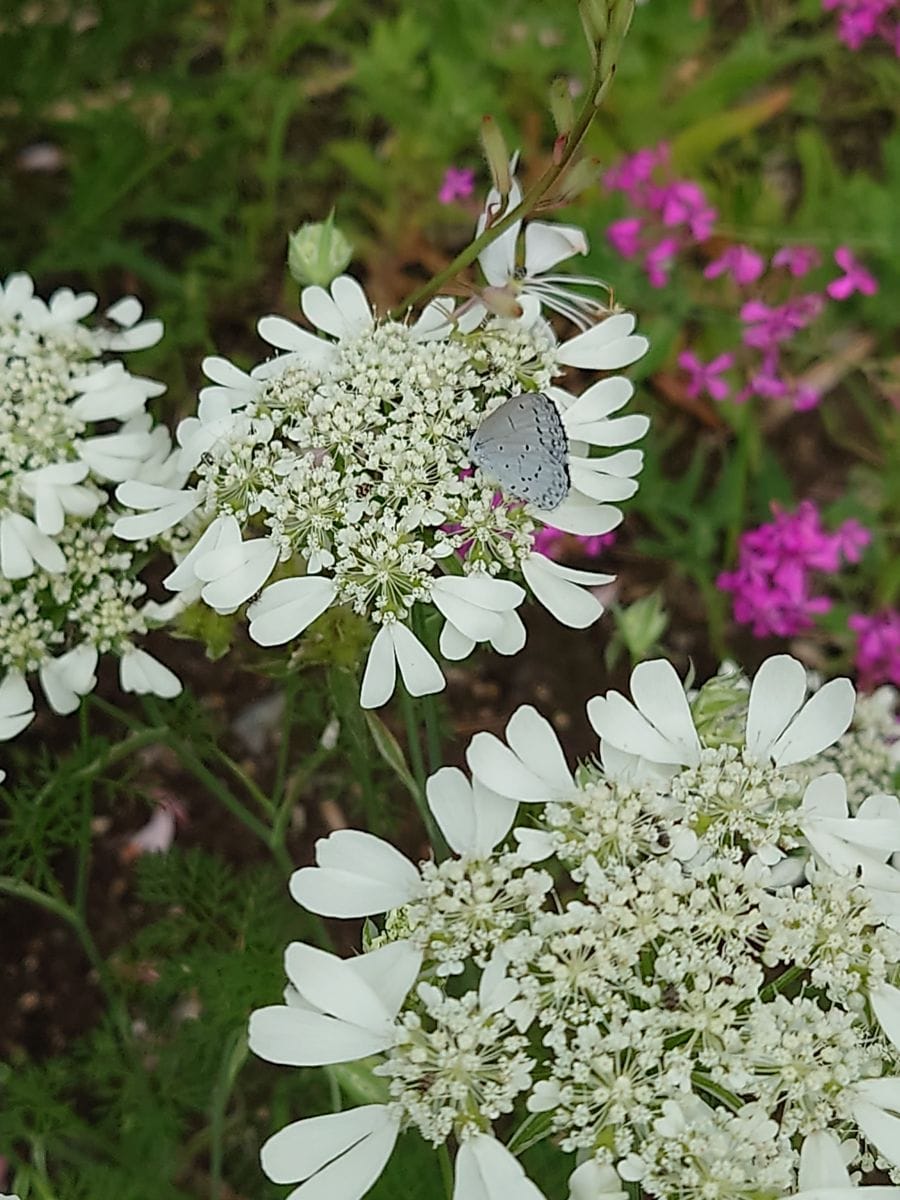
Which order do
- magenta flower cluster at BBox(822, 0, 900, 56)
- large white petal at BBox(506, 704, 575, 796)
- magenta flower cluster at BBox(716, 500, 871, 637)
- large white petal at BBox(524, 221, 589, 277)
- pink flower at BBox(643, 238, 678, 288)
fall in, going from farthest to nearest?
magenta flower cluster at BBox(822, 0, 900, 56), pink flower at BBox(643, 238, 678, 288), magenta flower cluster at BBox(716, 500, 871, 637), large white petal at BBox(524, 221, 589, 277), large white petal at BBox(506, 704, 575, 796)

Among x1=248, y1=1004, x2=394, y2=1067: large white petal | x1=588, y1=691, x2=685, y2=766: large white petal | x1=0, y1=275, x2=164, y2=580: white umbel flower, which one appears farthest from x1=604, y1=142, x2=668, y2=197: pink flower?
x1=248, y1=1004, x2=394, y2=1067: large white petal

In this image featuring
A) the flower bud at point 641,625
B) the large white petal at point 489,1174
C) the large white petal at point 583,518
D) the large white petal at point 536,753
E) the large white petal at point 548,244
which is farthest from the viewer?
the flower bud at point 641,625

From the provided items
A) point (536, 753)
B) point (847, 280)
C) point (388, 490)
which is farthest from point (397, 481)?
point (847, 280)

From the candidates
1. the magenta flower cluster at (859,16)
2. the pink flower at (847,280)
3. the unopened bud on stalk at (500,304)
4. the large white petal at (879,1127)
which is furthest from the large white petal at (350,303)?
the magenta flower cluster at (859,16)

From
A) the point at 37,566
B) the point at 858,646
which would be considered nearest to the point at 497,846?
the point at 37,566

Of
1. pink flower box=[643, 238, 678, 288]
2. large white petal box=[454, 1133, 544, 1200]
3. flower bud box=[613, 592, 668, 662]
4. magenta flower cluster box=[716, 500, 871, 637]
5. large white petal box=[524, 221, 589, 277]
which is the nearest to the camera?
large white petal box=[454, 1133, 544, 1200]

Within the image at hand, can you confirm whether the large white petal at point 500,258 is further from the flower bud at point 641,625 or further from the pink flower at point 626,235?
the pink flower at point 626,235

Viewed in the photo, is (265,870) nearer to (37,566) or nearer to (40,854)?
(40,854)

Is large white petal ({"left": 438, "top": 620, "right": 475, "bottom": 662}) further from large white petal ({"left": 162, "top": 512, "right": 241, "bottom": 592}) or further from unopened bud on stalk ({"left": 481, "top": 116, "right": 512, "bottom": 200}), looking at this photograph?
unopened bud on stalk ({"left": 481, "top": 116, "right": 512, "bottom": 200})
